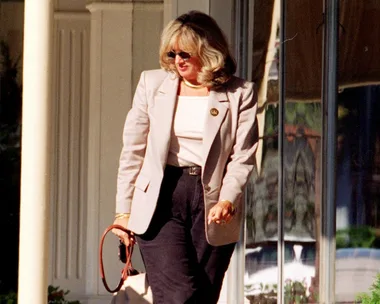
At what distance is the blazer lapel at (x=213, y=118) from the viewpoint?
6.75 m

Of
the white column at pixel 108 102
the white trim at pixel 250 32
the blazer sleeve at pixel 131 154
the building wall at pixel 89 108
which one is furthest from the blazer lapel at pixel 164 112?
the white column at pixel 108 102

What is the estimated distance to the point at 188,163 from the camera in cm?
680

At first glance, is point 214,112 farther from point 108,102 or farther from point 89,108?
point 89,108

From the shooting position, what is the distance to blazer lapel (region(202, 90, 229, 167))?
22.1 ft

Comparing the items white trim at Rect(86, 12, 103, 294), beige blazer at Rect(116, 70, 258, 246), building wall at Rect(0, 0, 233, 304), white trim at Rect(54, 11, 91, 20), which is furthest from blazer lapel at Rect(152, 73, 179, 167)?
white trim at Rect(54, 11, 91, 20)

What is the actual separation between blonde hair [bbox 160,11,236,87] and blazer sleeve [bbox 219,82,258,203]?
160 millimetres

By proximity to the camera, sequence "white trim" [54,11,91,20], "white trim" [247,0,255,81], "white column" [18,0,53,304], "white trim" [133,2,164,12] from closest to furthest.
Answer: "white column" [18,0,53,304]
"white trim" [247,0,255,81]
"white trim" [133,2,164,12]
"white trim" [54,11,91,20]

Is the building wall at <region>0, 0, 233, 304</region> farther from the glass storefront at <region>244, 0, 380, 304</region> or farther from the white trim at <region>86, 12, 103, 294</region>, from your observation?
the glass storefront at <region>244, 0, 380, 304</region>

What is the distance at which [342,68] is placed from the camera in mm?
9219

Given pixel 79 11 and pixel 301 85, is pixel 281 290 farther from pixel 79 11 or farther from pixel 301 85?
pixel 79 11

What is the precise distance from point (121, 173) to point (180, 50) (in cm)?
66

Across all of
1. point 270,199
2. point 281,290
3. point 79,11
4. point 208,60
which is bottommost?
point 281,290

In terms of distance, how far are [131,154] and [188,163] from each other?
0.29 m

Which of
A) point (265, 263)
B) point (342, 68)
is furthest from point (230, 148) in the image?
point (265, 263)
